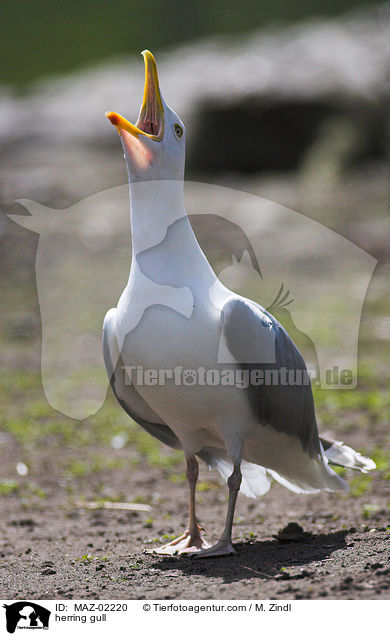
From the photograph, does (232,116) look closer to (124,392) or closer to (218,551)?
(124,392)

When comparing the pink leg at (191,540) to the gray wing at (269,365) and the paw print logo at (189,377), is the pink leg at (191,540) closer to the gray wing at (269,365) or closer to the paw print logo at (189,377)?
the gray wing at (269,365)

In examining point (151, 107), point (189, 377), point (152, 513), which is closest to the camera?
point (189, 377)

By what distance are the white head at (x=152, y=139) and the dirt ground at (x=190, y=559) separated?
5.61 ft

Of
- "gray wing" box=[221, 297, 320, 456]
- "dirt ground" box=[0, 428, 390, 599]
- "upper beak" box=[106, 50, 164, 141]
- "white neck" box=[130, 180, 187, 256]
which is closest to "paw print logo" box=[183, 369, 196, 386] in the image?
"gray wing" box=[221, 297, 320, 456]

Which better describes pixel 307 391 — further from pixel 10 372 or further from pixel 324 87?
pixel 324 87

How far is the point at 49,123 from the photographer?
43.5 ft

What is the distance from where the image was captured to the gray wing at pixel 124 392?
362 cm

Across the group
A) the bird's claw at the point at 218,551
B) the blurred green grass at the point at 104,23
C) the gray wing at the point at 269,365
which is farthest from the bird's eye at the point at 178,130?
the blurred green grass at the point at 104,23
